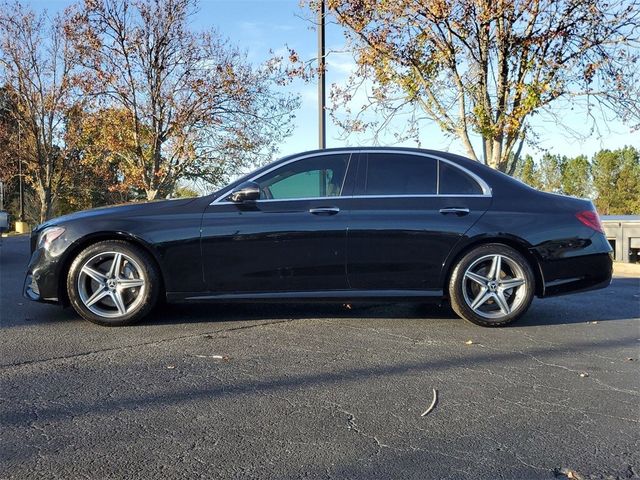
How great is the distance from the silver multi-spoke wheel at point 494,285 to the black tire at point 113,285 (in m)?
2.75

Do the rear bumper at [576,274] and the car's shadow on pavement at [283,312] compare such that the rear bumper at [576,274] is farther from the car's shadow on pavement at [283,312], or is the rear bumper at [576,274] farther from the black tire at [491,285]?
the car's shadow on pavement at [283,312]

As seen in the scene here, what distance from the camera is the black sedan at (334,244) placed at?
4.97m

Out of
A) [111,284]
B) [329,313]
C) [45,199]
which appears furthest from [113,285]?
[45,199]

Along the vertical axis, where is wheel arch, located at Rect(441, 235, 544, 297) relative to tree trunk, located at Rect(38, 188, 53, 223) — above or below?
below

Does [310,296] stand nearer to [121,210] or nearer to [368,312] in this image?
[368,312]

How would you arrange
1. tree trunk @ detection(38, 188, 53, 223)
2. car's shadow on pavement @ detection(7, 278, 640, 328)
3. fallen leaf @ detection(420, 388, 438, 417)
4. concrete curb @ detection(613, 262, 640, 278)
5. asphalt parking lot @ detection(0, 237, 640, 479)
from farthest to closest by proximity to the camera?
1. tree trunk @ detection(38, 188, 53, 223)
2. concrete curb @ detection(613, 262, 640, 278)
3. car's shadow on pavement @ detection(7, 278, 640, 328)
4. fallen leaf @ detection(420, 388, 438, 417)
5. asphalt parking lot @ detection(0, 237, 640, 479)

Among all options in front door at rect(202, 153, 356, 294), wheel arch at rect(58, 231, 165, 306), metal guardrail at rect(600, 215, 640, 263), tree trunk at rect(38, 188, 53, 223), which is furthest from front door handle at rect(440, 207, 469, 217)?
tree trunk at rect(38, 188, 53, 223)

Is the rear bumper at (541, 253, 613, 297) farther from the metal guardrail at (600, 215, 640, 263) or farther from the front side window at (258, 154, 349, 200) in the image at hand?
the metal guardrail at (600, 215, 640, 263)

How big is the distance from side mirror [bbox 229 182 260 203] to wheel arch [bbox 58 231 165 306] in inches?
32.8

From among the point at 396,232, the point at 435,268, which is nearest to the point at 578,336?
the point at 435,268

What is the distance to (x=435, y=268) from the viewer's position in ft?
16.7

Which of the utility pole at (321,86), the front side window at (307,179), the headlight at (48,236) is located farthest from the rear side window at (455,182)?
the utility pole at (321,86)

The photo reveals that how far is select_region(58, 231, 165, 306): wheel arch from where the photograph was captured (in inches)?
195

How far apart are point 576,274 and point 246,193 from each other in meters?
3.05
